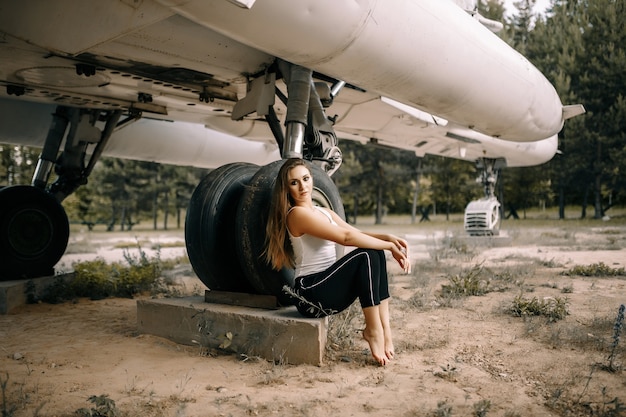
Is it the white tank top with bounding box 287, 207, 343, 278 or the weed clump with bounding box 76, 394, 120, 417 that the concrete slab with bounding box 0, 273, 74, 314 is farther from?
the white tank top with bounding box 287, 207, 343, 278

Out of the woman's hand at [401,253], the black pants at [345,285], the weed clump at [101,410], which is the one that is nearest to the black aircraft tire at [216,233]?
the black pants at [345,285]

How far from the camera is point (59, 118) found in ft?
17.3

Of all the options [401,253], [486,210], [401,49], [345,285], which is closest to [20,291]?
[345,285]

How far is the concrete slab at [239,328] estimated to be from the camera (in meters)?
2.70

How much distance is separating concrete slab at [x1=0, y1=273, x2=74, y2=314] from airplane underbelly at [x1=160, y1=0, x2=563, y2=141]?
3.21 m

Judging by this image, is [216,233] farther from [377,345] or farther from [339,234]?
[377,345]

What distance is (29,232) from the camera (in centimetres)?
465

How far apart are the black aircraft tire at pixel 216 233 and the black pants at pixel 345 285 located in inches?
25.6

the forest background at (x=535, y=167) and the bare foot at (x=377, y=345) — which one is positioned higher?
the forest background at (x=535, y=167)

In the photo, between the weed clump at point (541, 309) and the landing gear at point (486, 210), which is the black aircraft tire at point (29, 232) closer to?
the weed clump at point (541, 309)

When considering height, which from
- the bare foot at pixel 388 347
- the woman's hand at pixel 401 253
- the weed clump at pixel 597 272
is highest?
the woman's hand at pixel 401 253

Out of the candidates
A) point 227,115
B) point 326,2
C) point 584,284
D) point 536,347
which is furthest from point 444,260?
point 326,2

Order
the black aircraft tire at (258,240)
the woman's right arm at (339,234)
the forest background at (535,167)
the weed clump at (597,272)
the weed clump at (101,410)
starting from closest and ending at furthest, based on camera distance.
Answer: the weed clump at (101,410), the woman's right arm at (339,234), the black aircraft tire at (258,240), the weed clump at (597,272), the forest background at (535,167)

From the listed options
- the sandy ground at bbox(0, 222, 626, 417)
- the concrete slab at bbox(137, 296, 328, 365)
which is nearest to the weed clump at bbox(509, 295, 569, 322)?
the sandy ground at bbox(0, 222, 626, 417)
